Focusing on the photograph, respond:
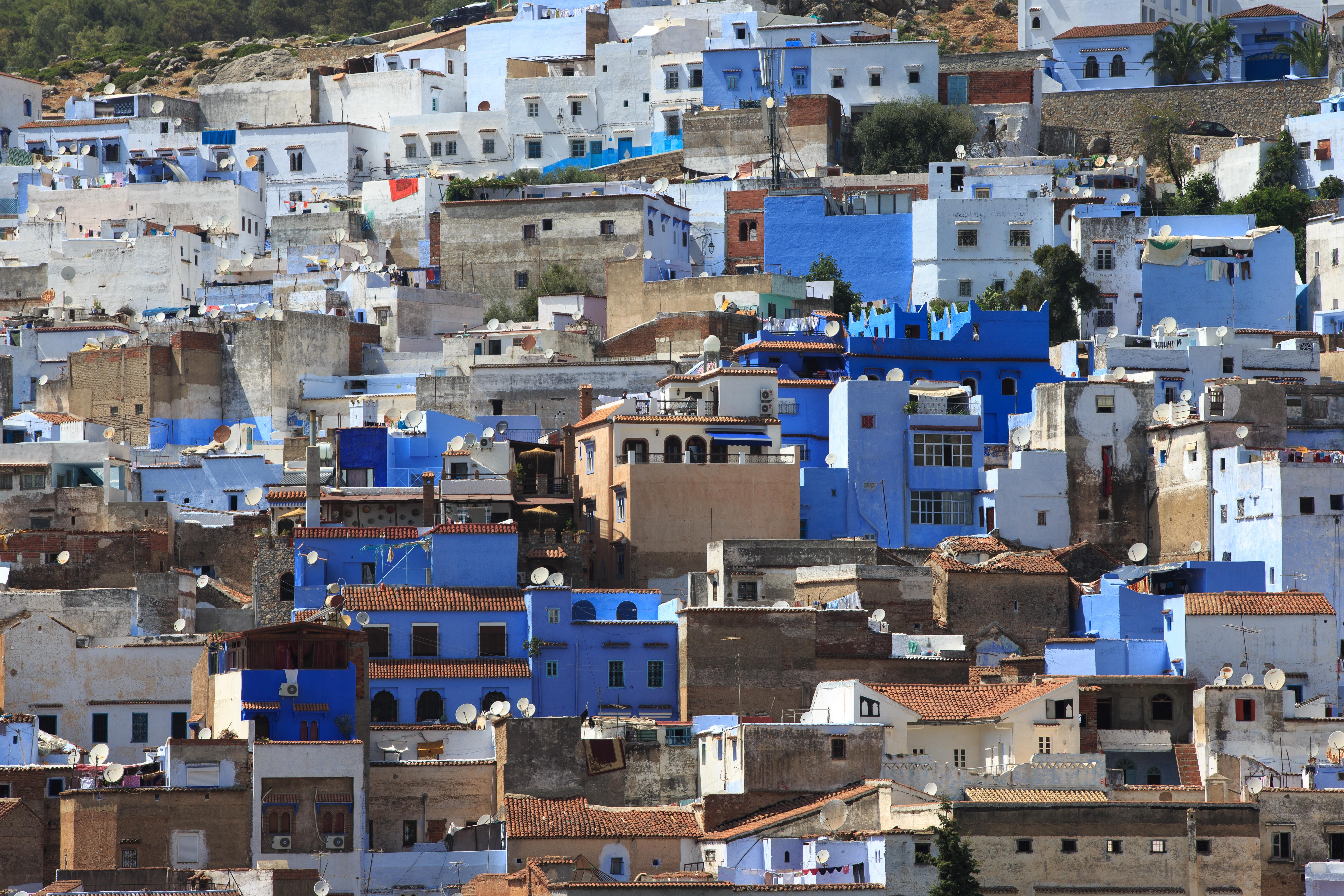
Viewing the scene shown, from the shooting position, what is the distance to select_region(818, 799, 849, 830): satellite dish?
35219mm

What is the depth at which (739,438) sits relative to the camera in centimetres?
4756

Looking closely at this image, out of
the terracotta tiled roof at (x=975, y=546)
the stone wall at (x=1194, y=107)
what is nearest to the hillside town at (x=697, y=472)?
the stone wall at (x=1194, y=107)

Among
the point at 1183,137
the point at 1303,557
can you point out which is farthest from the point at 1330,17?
the point at 1303,557

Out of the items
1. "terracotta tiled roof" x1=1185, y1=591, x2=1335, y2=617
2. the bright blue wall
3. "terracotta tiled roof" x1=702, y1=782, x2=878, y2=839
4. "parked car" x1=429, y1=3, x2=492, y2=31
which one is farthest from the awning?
"parked car" x1=429, y1=3, x2=492, y2=31

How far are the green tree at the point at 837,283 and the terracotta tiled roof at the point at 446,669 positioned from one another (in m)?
21.2

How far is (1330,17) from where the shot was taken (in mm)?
80062

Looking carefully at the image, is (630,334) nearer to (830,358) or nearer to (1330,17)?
(830,358)

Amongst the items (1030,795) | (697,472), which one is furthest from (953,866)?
(697,472)

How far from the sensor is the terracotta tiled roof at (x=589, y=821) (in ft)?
116

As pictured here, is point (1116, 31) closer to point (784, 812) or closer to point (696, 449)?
point (696, 449)

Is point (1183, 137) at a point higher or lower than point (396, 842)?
higher

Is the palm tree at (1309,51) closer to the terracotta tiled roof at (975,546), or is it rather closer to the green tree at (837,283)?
the green tree at (837,283)

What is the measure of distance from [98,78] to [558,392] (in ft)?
169

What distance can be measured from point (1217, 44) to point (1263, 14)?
4392mm
